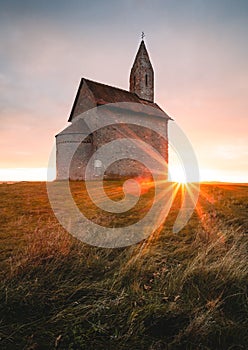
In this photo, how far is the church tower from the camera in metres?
30.8

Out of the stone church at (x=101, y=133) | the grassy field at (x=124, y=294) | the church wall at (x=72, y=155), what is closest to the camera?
the grassy field at (x=124, y=294)

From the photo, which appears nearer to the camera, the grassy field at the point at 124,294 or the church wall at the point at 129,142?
the grassy field at the point at 124,294

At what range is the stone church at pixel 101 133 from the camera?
22.2 meters

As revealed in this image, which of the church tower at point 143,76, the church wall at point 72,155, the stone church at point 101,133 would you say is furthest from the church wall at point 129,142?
the church tower at point 143,76

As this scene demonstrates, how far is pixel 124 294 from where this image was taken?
395cm

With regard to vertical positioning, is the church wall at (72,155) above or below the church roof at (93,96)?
below

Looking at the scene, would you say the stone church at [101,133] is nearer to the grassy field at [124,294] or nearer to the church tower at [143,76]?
the church tower at [143,76]

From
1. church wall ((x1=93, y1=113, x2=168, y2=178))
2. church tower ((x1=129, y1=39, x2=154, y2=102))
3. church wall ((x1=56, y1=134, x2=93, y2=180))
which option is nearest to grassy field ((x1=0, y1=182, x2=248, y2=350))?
church wall ((x1=56, y1=134, x2=93, y2=180))

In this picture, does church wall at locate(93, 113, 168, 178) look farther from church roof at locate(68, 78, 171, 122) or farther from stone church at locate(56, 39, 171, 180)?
church roof at locate(68, 78, 171, 122)

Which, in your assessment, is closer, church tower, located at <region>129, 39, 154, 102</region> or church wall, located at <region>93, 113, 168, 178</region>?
church wall, located at <region>93, 113, 168, 178</region>

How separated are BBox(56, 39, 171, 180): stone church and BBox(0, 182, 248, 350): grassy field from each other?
52.7 ft

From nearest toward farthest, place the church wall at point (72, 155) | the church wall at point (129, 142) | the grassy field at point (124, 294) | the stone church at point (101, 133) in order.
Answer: the grassy field at point (124, 294), the church wall at point (72, 155), the stone church at point (101, 133), the church wall at point (129, 142)

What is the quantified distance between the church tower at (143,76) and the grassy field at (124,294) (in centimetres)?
2685

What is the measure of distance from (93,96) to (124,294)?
21.0m
